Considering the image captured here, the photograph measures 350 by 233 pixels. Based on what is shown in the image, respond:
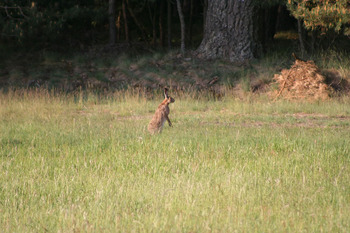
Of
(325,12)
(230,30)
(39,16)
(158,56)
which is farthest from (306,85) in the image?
(39,16)

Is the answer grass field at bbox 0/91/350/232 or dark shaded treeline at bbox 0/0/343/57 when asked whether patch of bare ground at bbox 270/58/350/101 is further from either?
dark shaded treeline at bbox 0/0/343/57

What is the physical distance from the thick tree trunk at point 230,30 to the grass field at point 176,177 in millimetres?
9588

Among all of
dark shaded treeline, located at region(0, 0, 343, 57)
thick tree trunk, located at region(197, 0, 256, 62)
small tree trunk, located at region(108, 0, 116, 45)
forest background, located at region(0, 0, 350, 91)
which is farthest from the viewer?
small tree trunk, located at region(108, 0, 116, 45)

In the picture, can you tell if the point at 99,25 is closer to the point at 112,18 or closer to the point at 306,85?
the point at 112,18

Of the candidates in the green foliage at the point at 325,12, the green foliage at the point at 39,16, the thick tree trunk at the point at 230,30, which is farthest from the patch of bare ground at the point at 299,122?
the green foliage at the point at 39,16

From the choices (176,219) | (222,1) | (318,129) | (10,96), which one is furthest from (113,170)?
(222,1)

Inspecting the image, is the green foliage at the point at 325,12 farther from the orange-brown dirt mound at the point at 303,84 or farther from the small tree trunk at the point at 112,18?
the small tree trunk at the point at 112,18

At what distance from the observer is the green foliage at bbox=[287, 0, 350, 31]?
1591cm

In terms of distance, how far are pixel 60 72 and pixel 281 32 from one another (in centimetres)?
1835

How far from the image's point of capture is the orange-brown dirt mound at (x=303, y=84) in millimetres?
16319

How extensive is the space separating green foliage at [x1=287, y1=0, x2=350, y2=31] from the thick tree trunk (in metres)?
3.43

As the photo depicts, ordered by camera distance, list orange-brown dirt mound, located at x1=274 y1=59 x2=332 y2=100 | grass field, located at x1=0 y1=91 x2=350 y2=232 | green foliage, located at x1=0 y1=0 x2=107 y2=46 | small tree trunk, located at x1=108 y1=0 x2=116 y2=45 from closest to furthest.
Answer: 1. grass field, located at x1=0 y1=91 x2=350 y2=232
2. orange-brown dirt mound, located at x1=274 y1=59 x2=332 y2=100
3. green foliage, located at x1=0 y1=0 x2=107 y2=46
4. small tree trunk, located at x1=108 y1=0 x2=116 y2=45

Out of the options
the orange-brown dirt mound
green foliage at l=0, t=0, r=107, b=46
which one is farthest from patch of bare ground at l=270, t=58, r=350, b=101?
green foliage at l=0, t=0, r=107, b=46

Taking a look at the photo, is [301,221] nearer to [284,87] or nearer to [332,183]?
[332,183]
